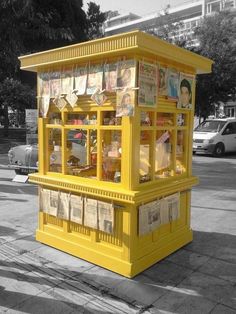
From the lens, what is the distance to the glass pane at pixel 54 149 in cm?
490

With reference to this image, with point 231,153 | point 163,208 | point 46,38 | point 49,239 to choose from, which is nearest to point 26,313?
point 49,239

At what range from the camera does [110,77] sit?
404cm

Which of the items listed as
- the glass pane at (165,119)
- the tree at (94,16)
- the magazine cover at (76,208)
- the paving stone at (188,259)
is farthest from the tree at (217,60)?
the magazine cover at (76,208)

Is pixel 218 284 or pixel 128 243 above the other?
pixel 128 243

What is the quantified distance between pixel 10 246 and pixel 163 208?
7.47 feet

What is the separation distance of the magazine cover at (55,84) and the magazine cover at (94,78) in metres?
0.54

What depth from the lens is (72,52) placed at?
4215 millimetres

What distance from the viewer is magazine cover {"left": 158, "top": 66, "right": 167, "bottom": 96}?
13.6 feet

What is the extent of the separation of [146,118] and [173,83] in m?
0.62

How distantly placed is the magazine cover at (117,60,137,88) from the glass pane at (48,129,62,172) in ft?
4.50

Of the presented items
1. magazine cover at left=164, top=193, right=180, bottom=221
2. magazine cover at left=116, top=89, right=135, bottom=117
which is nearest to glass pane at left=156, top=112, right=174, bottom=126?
magazine cover at left=116, top=89, right=135, bottom=117

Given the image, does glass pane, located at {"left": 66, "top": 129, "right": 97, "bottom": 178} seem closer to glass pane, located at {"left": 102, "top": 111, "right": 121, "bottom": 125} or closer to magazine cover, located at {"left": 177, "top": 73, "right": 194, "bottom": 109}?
glass pane, located at {"left": 102, "top": 111, "right": 121, "bottom": 125}

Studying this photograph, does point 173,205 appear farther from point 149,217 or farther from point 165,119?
point 165,119

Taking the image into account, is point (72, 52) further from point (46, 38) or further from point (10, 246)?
point (46, 38)
